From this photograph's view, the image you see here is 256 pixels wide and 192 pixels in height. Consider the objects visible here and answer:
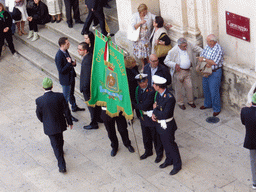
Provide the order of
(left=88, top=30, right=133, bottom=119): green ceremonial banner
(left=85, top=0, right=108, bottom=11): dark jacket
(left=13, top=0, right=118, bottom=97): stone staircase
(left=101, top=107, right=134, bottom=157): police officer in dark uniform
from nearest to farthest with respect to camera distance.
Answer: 1. (left=88, top=30, right=133, bottom=119): green ceremonial banner
2. (left=101, top=107, right=134, bottom=157): police officer in dark uniform
3. (left=85, top=0, right=108, bottom=11): dark jacket
4. (left=13, top=0, right=118, bottom=97): stone staircase

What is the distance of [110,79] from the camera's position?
848 cm

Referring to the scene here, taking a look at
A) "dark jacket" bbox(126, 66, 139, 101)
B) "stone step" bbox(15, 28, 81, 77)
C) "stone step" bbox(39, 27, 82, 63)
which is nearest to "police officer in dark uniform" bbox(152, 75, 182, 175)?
"dark jacket" bbox(126, 66, 139, 101)

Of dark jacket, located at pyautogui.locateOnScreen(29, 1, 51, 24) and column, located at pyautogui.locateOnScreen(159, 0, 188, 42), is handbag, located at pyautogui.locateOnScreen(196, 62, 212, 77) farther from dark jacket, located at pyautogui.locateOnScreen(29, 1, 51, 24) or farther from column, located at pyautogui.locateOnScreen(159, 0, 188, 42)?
dark jacket, located at pyautogui.locateOnScreen(29, 1, 51, 24)

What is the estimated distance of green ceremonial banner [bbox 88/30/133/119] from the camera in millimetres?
8219

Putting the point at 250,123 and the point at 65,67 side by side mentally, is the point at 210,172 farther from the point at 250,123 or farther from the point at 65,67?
the point at 65,67

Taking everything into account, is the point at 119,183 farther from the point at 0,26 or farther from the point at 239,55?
the point at 0,26

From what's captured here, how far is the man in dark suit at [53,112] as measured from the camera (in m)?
8.26

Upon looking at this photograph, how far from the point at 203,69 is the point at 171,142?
2090 millimetres

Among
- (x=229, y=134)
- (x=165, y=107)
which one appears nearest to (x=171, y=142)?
(x=165, y=107)

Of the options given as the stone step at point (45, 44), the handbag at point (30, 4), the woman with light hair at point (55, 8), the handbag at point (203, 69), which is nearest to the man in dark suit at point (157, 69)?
the handbag at point (203, 69)

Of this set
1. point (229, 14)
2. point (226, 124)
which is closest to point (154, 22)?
point (229, 14)

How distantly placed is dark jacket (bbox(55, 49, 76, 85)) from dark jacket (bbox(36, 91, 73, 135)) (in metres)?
1.58

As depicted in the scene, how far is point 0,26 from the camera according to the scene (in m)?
12.9

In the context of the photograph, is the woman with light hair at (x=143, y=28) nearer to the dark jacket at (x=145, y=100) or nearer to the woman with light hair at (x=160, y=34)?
the woman with light hair at (x=160, y=34)
